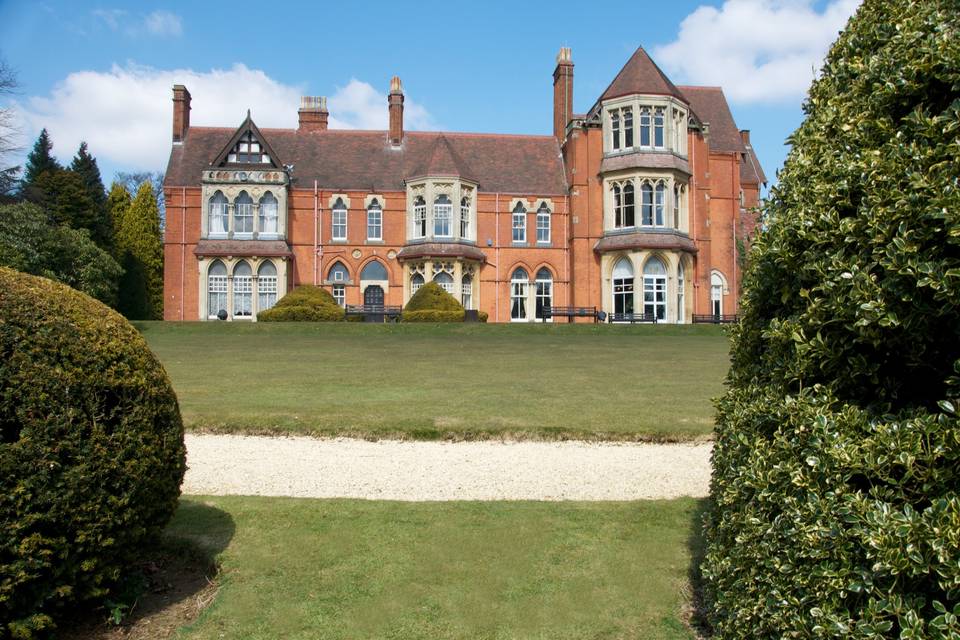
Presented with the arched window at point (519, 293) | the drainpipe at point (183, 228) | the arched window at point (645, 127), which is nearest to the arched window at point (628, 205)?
the arched window at point (645, 127)

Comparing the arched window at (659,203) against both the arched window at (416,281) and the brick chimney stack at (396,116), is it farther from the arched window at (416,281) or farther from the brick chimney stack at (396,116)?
the brick chimney stack at (396,116)

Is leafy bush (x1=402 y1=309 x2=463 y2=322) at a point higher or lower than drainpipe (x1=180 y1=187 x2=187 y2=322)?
lower

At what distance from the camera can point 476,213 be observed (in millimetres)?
39281

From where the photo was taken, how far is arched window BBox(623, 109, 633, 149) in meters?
35.9

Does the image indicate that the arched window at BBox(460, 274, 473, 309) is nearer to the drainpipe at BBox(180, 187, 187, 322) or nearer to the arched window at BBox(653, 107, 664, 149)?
the arched window at BBox(653, 107, 664, 149)

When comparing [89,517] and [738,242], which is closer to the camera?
[89,517]

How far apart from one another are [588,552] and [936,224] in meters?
3.65

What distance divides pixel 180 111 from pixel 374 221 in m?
12.9

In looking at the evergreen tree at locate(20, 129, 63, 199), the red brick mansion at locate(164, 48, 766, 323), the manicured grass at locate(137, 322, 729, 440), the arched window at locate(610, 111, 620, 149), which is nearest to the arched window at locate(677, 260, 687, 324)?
the red brick mansion at locate(164, 48, 766, 323)

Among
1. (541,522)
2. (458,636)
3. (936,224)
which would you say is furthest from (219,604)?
(936,224)

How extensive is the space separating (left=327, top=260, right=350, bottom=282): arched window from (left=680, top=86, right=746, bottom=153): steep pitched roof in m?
23.1

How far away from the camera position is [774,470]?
9.82 feet

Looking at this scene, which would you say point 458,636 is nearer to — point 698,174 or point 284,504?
point 284,504

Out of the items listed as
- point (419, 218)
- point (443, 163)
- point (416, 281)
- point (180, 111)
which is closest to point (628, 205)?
point (443, 163)
